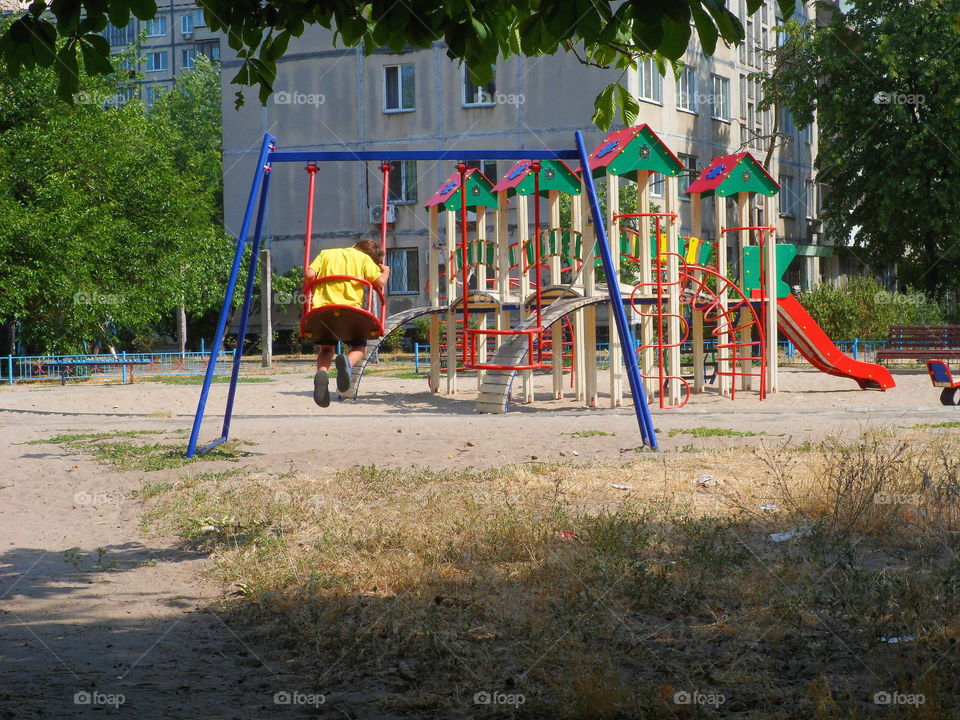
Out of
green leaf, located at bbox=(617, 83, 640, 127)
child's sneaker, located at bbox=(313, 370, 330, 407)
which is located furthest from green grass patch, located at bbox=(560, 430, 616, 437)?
green leaf, located at bbox=(617, 83, 640, 127)

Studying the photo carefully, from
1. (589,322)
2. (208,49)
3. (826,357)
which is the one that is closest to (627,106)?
(589,322)

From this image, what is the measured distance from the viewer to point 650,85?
118 ft

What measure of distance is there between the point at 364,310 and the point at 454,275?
8222mm

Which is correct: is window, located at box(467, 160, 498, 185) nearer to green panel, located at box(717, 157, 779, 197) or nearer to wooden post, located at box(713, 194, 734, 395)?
wooden post, located at box(713, 194, 734, 395)

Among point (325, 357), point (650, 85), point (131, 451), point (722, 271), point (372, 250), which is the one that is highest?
point (650, 85)

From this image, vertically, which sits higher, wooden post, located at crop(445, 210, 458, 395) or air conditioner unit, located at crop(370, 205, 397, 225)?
air conditioner unit, located at crop(370, 205, 397, 225)

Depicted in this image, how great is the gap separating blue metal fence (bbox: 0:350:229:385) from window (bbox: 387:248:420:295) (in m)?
8.27

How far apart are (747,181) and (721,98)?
2333cm

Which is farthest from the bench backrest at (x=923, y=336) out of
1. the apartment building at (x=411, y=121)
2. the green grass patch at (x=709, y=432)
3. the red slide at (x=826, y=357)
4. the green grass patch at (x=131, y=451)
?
the green grass patch at (x=131, y=451)

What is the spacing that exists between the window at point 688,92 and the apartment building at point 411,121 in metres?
0.05

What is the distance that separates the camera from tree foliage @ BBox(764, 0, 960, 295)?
35.3m

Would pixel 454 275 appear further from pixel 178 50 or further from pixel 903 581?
pixel 178 50

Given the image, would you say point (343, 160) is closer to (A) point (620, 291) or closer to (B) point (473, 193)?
(A) point (620, 291)

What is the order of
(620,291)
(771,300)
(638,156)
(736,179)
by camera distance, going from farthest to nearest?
(771,300)
(736,179)
(638,156)
(620,291)
